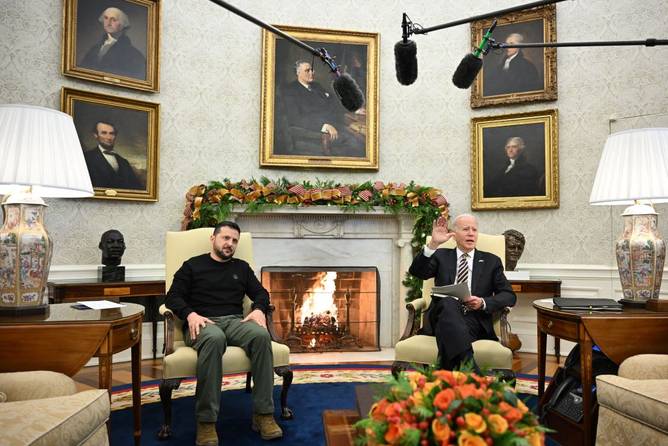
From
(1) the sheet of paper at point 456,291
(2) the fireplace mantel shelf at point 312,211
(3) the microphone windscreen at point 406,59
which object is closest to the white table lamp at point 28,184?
(3) the microphone windscreen at point 406,59

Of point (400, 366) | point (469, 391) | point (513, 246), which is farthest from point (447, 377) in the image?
point (513, 246)

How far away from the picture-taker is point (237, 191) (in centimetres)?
498

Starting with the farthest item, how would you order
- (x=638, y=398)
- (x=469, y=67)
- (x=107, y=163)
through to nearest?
(x=107, y=163)
(x=469, y=67)
(x=638, y=398)

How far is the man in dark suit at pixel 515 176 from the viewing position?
538cm

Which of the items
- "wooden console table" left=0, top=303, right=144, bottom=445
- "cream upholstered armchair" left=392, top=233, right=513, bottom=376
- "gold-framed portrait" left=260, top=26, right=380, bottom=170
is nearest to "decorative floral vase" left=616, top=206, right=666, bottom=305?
"cream upholstered armchair" left=392, top=233, right=513, bottom=376

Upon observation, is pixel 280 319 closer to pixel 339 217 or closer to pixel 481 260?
pixel 339 217

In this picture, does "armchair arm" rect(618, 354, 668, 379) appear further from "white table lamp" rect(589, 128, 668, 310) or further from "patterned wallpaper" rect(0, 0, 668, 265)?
"patterned wallpaper" rect(0, 0, 668, 265)

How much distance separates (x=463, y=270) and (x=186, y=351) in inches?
77.3

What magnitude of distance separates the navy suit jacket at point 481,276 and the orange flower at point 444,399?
2074mm

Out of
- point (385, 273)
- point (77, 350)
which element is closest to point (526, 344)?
point (385, 273)

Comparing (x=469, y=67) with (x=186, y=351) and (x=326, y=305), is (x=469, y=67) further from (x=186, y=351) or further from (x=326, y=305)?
(x=326, y=305)

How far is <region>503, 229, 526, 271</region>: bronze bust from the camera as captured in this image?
16.6 ft

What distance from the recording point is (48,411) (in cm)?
170

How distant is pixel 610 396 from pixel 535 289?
9.30ft
